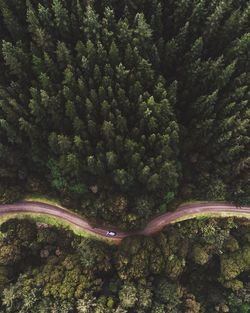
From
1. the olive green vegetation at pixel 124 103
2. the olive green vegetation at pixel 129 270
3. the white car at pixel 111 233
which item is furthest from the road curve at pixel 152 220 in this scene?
the olive green vegetation at pixel 124 103

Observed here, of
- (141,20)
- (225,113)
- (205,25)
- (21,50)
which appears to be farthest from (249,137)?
(21,50)

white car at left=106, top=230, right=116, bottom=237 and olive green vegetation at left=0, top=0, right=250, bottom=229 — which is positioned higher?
olive green vegetation at left=0, top=0, right=250, bottom=229

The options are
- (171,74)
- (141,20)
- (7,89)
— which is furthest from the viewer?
(171,74)

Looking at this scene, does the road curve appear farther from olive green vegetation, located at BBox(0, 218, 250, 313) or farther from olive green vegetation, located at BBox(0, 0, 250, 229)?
olive green vegetation, located at BBox(0, 0, 250, 229)

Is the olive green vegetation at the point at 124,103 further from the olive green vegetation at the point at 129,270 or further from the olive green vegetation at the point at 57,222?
the olive green vegetation at the point at 129,270

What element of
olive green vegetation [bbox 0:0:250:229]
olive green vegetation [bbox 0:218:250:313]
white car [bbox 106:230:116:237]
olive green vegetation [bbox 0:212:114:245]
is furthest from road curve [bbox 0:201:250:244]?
olive green vegetation [bbox 0:0:250:229]

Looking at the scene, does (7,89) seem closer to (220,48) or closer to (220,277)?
(220,48)

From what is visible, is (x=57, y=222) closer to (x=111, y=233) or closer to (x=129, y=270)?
(x=111, y=233)
